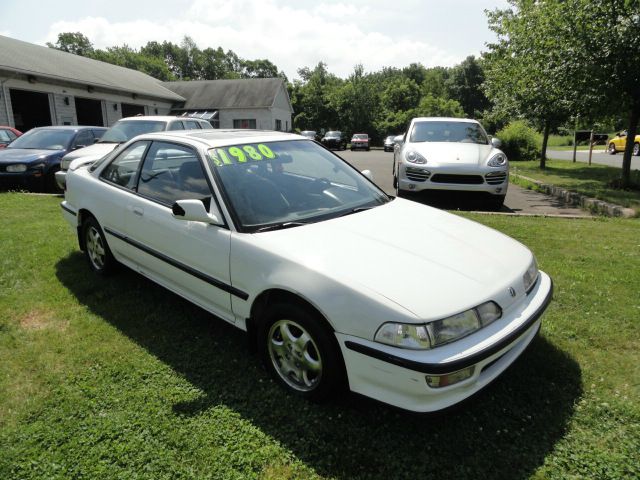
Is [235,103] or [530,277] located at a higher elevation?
[235,103]

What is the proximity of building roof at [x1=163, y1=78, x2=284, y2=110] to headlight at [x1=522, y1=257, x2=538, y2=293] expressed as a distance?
35465 mm

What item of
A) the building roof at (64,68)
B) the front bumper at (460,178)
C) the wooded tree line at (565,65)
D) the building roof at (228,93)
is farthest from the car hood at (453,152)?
the building roof at (228,93)

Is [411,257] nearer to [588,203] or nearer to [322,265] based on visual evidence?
[322,265]

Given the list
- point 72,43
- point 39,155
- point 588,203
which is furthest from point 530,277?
point 72,43

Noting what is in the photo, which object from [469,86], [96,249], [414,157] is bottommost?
[96,249]

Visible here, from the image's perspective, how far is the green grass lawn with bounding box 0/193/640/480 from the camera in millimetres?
2213

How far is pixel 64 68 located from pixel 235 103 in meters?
16.0

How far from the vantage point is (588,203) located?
8.46 m

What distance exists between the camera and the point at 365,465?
7.24 ft

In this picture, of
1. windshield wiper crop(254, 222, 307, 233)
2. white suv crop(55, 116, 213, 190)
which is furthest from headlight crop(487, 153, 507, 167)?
white suv crop(55, 116, 213, 190)

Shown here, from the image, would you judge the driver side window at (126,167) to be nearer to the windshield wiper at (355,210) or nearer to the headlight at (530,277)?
the windshield wiper at (355,210)

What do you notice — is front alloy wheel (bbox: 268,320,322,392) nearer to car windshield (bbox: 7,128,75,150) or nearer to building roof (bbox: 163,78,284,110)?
car windshield (bbox: 7,128,75,150)

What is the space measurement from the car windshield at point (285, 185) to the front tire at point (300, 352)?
2.03ft

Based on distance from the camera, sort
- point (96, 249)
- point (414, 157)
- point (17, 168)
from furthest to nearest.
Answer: point (17, 168) → point (414, 157) → point (96, 249)
